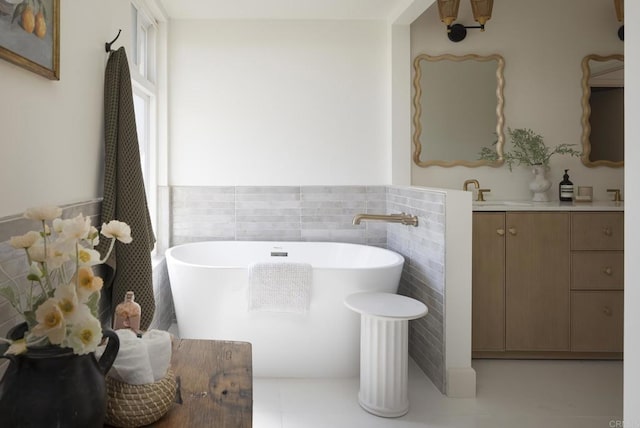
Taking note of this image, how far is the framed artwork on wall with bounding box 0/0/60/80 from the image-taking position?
4.39 feet

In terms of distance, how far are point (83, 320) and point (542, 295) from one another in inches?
121

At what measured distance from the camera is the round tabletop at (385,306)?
8.14 ft

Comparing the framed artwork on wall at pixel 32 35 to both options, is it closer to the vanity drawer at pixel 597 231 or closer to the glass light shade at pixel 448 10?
the glass light shade at pixel 448 10

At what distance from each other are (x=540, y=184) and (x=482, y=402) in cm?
179

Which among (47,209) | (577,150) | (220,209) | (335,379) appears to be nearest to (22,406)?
(47,209)

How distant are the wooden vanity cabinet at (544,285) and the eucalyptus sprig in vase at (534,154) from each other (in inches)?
20.9

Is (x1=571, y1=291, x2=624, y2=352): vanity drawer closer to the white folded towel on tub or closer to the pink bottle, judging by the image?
the white folded towel on tub

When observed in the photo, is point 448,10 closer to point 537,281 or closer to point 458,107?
point 458,107

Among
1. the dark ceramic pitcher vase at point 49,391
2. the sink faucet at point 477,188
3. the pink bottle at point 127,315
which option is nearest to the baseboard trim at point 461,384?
the sink faucet at point 477,188

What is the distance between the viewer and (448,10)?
3.47 m

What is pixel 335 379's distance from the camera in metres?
2.90

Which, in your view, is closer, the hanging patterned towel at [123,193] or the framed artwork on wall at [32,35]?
the framed artwork on wall at [32,35]

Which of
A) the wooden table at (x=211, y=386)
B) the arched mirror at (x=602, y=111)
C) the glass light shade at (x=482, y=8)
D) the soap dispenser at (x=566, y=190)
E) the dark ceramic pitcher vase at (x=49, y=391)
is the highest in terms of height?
the glass light shade at (x=482, y=8)

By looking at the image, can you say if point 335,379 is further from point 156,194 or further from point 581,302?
point 156,194
